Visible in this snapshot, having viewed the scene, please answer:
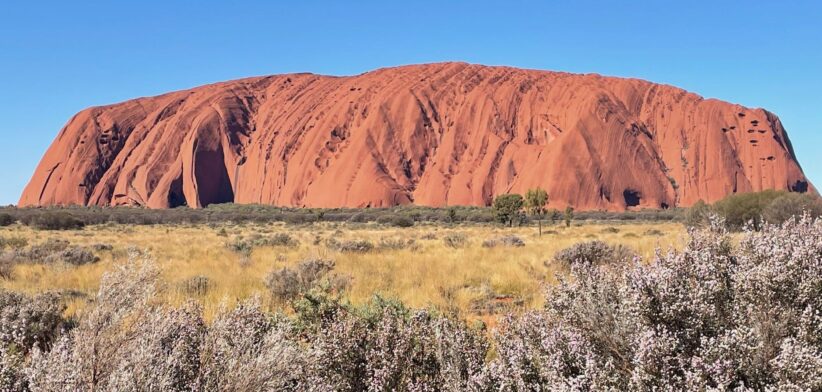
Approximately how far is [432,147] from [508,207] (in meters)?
48.4

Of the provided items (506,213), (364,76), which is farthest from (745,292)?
(364,76)

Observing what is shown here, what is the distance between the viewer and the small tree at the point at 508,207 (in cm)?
4803

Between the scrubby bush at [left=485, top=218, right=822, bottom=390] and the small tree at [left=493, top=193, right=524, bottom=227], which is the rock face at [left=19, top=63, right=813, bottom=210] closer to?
the small tree at [left=493, top=193, right=524, bottom=227]

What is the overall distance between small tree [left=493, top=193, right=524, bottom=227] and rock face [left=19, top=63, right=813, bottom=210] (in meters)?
35.2

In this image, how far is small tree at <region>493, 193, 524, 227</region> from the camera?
48.0m

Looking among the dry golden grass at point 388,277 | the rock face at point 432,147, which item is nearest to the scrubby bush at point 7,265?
the dry golden grass at point 388,277

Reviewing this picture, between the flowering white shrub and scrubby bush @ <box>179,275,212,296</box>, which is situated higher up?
the flowering white shrub

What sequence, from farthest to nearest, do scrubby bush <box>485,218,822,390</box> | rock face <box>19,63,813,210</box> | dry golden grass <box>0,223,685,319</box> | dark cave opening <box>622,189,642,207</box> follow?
rock face <box>19,63,813,210</box>
dark cave opening <box>622,189,642,207</box>
dry golden grass <box>0,223,685,319</box>
scrubby bush <box>485,218,822,390</box>

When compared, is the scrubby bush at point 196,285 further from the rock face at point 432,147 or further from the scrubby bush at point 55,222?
the rock face at point 432,147

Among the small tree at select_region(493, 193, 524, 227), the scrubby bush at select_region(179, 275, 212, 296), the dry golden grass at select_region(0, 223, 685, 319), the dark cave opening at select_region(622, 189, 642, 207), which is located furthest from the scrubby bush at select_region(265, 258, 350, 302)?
the dark cave opening at select_region(622, 189, 642, 207)

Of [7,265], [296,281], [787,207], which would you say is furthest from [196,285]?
[787,207]

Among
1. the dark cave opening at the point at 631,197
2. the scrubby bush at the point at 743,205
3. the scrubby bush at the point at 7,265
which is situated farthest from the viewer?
the dark cave opening at the point at 631,197

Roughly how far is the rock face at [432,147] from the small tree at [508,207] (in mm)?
35200

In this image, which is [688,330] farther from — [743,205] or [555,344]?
[743,205]
